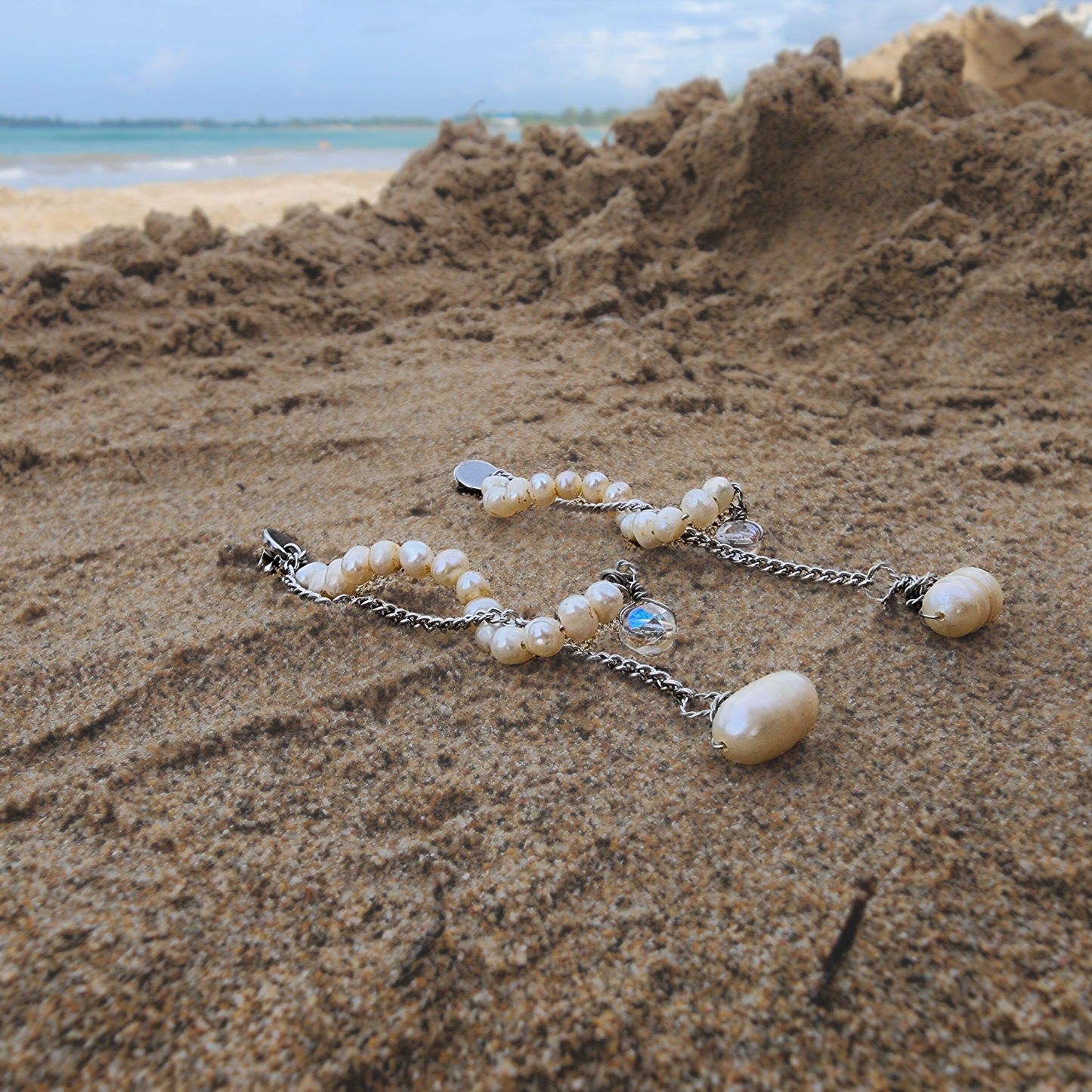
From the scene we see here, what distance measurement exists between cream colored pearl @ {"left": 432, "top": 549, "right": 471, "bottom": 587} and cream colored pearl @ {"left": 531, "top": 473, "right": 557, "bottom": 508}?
0.33m

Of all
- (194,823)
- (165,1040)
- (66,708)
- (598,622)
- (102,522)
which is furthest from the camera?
(102,522)

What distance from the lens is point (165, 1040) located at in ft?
3.20

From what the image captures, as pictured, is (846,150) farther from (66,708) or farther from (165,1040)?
(165,1040)

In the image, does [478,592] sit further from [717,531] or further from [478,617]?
[717,531]

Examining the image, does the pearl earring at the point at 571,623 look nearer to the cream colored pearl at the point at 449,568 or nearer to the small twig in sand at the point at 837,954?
the cream colored pearl at the point at 449,568

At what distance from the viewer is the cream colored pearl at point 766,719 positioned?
133 cm

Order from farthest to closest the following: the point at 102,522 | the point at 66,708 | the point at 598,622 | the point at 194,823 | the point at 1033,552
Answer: the point at 102,522
the point at 1033,552
the point at 598,622
the point at 66,708
the point at 194,823

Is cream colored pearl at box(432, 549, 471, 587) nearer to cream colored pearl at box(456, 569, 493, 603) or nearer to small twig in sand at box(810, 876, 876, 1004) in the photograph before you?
cream colored pearl at box(456, 569, 493, 603)

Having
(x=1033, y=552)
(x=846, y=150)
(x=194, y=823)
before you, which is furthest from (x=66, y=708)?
(x=846, y=150)

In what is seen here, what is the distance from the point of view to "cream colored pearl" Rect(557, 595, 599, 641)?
167 centimetres

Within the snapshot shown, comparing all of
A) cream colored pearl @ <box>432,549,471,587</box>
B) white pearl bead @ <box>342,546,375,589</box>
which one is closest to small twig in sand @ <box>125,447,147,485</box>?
white pearl bead @ <box>342,546,375,589</box>

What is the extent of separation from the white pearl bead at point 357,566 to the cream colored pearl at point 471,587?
0.22m

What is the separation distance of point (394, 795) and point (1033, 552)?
160 cm

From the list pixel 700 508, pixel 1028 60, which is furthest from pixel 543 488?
pixel 1028 60
